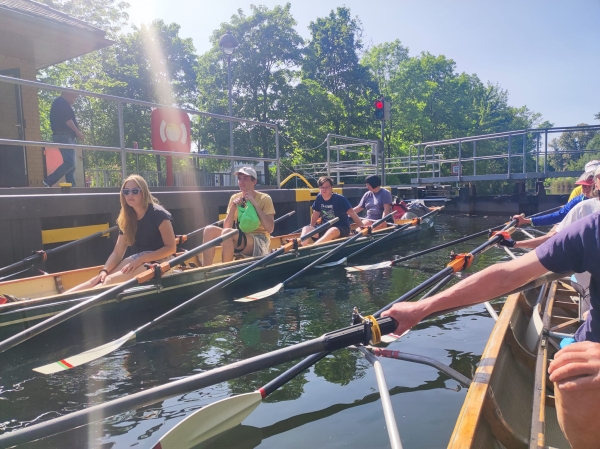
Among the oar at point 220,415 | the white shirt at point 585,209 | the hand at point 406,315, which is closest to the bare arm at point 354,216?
the white shirt at point 585,209

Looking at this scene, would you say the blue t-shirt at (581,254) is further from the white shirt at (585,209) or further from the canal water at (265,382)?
the white shirt at (585,209)

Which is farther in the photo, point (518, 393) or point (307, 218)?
point (307, 218)

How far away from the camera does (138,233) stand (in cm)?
532

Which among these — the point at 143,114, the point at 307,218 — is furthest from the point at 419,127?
the point at 307,218

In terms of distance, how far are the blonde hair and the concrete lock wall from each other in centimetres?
148

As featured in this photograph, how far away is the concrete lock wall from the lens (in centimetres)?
564

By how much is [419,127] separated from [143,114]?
21132 mm

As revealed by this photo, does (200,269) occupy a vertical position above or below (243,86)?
below

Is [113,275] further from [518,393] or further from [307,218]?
[307,218]

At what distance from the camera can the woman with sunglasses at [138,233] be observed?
16.6 ft

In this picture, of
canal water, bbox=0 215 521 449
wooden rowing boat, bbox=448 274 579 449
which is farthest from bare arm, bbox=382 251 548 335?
canal water, bbox=0 215 521 449

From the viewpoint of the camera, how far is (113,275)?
5070 millimetres

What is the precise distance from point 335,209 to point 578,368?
7.40 metres

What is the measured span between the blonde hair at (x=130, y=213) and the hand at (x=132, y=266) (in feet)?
1.02
